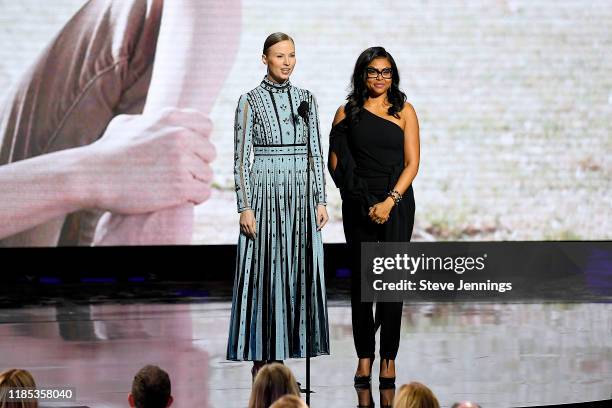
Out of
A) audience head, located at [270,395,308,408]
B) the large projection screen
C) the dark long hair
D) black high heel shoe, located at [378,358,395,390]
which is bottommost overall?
audience head, located at [270,395,308,408]

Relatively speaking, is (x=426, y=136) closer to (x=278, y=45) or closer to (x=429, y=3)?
(x=429, y=3)

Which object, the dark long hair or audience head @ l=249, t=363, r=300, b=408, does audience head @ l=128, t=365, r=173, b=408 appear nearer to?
audience head @ l=249, t=363, r=300, b=408

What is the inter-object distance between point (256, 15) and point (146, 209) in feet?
4.69

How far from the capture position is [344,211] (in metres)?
4.12

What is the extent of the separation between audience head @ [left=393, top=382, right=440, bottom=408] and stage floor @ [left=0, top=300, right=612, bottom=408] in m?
1.39

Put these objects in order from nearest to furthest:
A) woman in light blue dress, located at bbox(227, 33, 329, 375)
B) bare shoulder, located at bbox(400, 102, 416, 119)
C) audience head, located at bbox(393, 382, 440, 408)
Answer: audience head, located at bbox(393, 382, 440, 408)
woman in light blue dress, located at bbox(227, 33, 329, 375)
bare shoulder, located at bbox(400, 102, 416, 119)

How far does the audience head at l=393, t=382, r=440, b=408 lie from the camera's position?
2.35 meters

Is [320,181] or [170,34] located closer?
[320,181]

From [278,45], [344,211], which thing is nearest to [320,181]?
[344,211]

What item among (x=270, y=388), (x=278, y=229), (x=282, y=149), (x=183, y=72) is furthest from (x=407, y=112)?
(x=183, y=72)

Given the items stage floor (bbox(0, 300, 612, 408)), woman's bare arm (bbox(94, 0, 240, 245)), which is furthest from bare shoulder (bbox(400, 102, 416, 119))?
woman's bare arm (bbox(94, 0, 240, 245))

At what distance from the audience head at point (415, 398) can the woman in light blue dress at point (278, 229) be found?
1.58m

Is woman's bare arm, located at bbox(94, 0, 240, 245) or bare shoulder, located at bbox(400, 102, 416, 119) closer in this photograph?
bare shoulder, located at bbox(400, 102, 416, 119)

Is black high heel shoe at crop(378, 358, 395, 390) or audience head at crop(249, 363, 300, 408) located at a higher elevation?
black high heel shoe at crop(378, 358, 395, 390)
